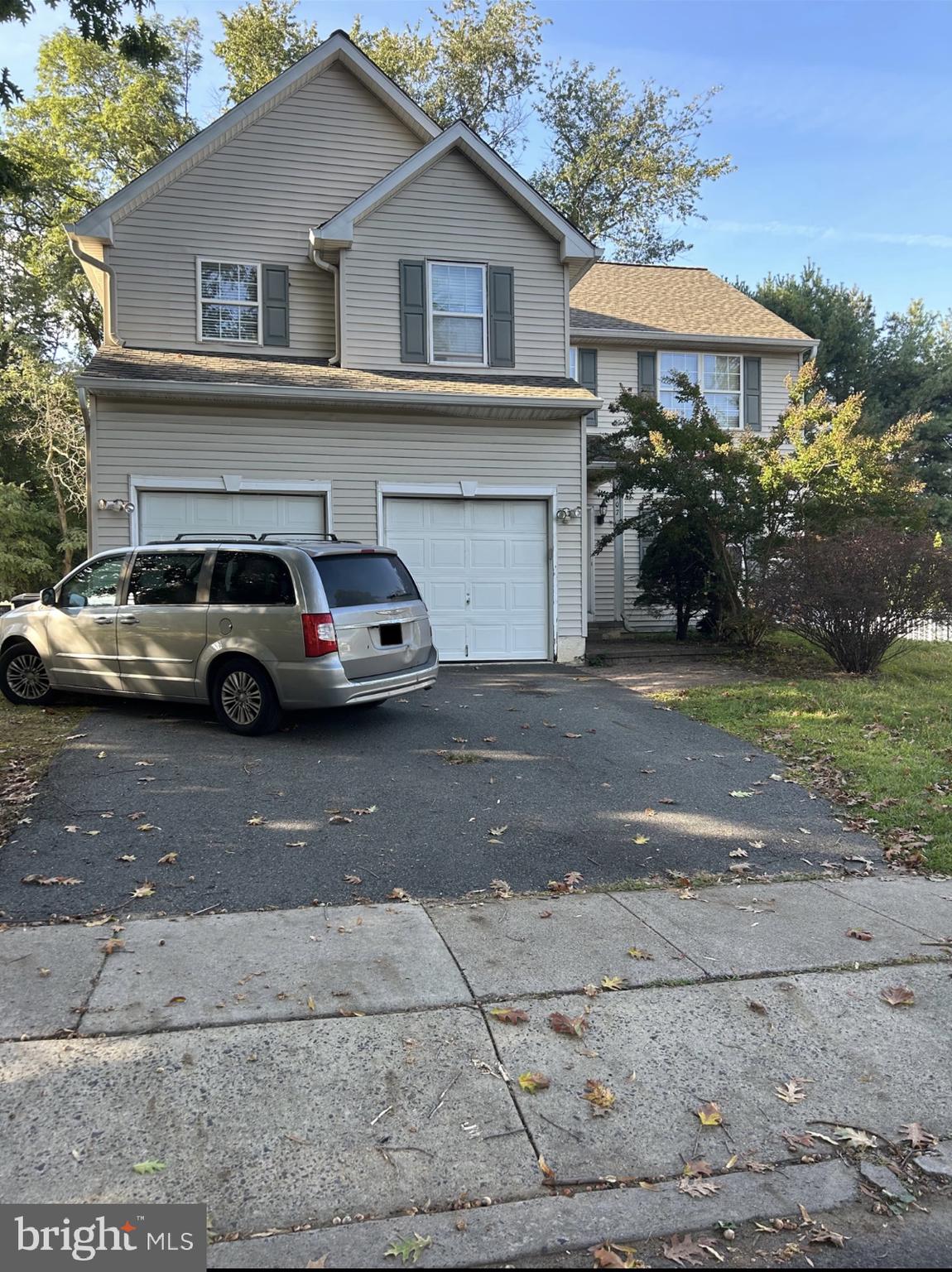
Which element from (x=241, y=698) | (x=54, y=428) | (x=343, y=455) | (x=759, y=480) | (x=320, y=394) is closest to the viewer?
(x=241, y=698)

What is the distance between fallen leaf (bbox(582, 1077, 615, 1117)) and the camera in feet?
10.6

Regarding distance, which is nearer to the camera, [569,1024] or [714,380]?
[569,1024]

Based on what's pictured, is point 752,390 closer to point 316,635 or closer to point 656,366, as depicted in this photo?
point 656,366

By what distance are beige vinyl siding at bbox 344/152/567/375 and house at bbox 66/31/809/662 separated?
28mm

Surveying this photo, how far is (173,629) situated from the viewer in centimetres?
860

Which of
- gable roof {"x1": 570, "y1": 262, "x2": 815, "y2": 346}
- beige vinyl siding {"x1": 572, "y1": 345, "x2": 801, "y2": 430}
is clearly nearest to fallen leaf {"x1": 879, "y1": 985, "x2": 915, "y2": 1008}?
beige vinyl siding {"x1": 572, "y1": 345, "x2": 801, "y2": 430}

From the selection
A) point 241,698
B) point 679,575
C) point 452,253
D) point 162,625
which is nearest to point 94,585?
point 162,625

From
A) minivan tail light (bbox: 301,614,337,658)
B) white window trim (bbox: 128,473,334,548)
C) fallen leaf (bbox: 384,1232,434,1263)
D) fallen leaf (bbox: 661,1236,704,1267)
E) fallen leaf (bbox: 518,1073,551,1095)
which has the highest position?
white window trim (bbox: 128,473,334,548)

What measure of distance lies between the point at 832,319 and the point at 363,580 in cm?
3235

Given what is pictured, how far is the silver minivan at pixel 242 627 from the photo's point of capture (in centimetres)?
800

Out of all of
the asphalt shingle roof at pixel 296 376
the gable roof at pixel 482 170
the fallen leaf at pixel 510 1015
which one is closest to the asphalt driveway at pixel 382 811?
the fallen leaf at pixel 510 1015

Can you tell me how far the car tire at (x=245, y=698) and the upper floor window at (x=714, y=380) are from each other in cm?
1459

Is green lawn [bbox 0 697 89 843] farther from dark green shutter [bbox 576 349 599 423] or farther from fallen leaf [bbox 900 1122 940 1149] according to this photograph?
dark green shutter [bbox 576 349 599 423]

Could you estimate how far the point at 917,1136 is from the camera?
123 inches
